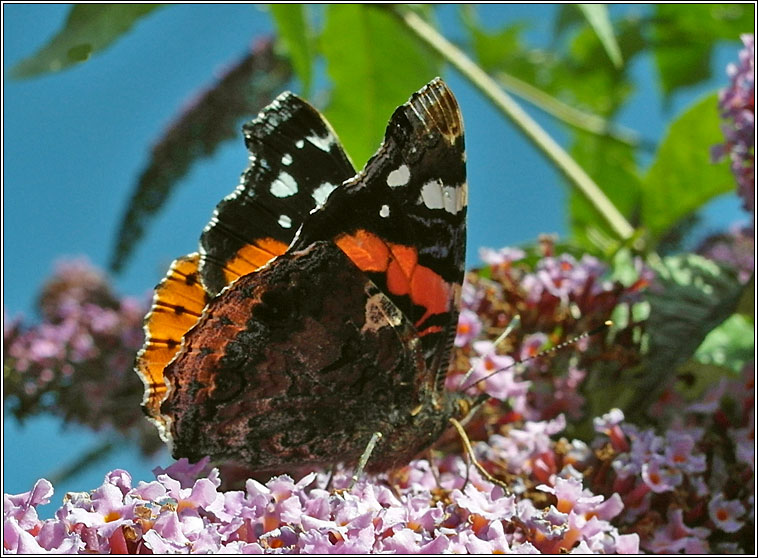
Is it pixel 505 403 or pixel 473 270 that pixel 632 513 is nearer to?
pixel 505 403

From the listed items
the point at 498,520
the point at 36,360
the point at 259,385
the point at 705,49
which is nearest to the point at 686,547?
the point at 498,520

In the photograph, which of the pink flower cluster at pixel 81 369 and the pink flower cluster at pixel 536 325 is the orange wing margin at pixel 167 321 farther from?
the pink flower cluster at pixel 81 369

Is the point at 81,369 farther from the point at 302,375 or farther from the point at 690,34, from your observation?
the point at 690,34

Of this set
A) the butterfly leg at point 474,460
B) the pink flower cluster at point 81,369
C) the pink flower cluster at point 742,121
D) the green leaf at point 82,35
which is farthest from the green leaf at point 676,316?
the pink flower cluster at point 81,369

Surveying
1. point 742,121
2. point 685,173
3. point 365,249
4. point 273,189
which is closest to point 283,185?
point 273,189

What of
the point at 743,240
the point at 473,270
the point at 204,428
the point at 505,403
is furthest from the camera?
the point at 743,240

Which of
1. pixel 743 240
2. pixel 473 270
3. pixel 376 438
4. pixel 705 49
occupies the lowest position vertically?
pixel 376 438

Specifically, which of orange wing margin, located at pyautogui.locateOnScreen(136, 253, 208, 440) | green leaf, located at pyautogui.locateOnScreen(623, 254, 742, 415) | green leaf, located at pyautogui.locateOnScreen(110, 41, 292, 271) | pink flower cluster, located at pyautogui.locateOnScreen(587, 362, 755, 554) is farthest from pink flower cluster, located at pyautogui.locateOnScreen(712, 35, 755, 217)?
green leaf, located at pyautogui.locateOnScreen(110, 41, 292, 271)
